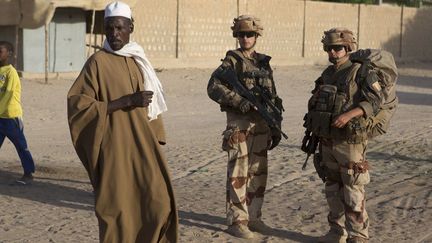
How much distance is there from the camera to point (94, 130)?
16.8ft

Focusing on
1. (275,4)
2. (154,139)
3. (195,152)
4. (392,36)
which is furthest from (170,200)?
(392,36)

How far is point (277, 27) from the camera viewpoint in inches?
1041

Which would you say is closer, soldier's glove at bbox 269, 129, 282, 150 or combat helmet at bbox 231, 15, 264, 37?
combat helmet at bbox 231, 15, 264, 37

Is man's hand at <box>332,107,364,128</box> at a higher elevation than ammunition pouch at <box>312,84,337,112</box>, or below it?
below

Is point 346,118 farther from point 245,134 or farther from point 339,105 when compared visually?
point 245,134

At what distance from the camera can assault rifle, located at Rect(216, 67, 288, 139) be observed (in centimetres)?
686

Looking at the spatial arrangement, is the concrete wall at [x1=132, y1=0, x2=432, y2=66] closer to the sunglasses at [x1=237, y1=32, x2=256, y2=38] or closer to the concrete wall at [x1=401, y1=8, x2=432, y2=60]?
the concrete wall at [x1=401, y1=8, x2=432, y2=60]

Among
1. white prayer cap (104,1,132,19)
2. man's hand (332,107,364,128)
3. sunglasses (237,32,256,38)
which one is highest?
white prayer cap (104,1,132,19)

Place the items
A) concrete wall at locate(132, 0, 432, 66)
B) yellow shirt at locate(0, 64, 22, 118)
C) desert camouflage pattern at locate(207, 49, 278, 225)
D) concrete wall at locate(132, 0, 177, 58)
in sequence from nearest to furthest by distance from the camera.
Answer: desert camouflage pattern at locate(207, 49, 278, 225), yellow shirt at locate(0, 64, 22, 118), concrete wall at locate(132, 0, 177, 58), concrete wall at locate(132, 0, 432, 66)

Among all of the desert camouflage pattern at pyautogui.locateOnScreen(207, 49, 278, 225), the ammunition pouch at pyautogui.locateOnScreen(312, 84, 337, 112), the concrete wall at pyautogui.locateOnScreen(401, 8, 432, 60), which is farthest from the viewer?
the concrete wall at pyautogui.locateOnScreen(401, 8, 432, 60)

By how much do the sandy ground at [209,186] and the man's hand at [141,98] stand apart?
82.2 inches

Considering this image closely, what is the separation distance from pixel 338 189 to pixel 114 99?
7.38ft

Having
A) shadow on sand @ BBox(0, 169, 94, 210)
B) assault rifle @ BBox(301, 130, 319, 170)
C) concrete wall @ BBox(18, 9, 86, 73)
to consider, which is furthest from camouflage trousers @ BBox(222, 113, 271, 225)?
concrete wall @ BBox(18, 9, 86, 73)

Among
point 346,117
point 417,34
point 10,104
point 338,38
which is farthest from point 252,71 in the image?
point 417,34
